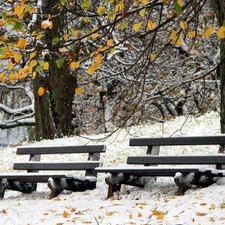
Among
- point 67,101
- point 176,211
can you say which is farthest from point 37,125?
point 176,211

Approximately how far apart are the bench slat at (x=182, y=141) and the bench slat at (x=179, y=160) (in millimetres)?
432

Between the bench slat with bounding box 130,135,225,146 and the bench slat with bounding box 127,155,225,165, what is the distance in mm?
432

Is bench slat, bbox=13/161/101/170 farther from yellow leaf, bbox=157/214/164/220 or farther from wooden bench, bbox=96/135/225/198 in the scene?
yellow leaf, bbox=157/214/164/220

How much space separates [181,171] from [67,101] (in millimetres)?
8501

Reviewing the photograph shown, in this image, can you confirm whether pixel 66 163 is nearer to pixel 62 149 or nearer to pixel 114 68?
pixel 62 149

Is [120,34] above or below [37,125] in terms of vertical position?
above

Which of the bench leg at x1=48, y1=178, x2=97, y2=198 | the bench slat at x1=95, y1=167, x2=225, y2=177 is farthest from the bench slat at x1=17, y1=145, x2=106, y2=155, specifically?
the bench slat at x1=95, y1=167, x2=225, y2=177

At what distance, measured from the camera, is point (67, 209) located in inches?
244

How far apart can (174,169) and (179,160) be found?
0.44 m

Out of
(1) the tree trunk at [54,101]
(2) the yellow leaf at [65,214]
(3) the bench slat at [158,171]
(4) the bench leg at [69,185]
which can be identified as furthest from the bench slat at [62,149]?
(1) the tree trunk at [54,101]

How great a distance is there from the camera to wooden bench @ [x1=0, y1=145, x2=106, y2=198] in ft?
24.0

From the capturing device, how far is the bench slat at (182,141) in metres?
6.93

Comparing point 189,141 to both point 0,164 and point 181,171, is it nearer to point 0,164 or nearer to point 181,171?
point 181,171

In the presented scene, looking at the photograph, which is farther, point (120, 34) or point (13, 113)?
point (13, 113)
